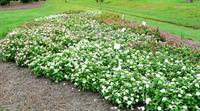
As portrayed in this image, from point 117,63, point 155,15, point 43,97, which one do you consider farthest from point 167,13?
point 43,97

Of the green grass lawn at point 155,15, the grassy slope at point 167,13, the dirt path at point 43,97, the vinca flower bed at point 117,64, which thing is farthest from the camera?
the grassy slope at point 167,13

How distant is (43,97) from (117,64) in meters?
2.26

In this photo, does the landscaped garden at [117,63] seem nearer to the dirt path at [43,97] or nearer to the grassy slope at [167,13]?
the dirt path at [43,97]

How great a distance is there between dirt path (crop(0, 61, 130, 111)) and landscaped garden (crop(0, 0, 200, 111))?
0.76ft

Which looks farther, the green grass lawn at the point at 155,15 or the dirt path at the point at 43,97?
the green grass lawn at the point at 155,15

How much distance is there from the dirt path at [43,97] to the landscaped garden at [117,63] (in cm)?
23

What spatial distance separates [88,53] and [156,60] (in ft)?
6.86

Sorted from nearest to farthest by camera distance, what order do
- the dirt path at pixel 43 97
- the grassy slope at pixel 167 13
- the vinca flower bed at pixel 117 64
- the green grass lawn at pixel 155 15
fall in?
1. the vinca flower bed at pixel 117 64
2. the dirt path at pixel 43 97
3. the green grass lawn at pixel 155 15
4. the grassy slope at pixel 167 13

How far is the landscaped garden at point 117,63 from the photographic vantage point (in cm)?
736

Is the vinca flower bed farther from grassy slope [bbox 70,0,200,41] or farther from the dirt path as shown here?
grassy slope [bbox 70,0,200,41]

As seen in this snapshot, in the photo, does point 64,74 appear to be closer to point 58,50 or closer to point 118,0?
point 58,50

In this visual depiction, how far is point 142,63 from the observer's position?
9336mm

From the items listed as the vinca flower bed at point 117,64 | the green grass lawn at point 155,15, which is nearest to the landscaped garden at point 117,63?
the vinca flower bed at point 117,64

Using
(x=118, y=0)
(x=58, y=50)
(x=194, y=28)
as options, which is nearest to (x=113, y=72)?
(x=58, y=50)
